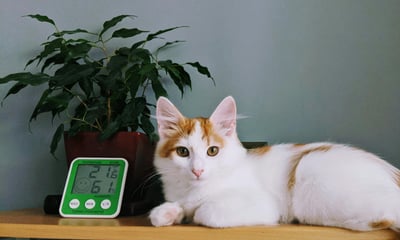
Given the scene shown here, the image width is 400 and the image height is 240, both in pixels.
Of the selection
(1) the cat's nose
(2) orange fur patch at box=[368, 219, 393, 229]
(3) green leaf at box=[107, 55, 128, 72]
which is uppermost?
(3) green leaf at box=[107, 55, 128, 72]

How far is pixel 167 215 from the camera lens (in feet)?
3.27

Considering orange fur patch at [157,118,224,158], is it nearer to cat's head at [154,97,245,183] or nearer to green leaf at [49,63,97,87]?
cat's head at [154,97,245,183]

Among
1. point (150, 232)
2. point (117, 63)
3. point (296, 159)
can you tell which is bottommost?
point (150, 232)

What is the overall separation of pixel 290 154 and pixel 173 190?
284mm

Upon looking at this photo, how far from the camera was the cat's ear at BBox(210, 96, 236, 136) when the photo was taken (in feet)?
3.68

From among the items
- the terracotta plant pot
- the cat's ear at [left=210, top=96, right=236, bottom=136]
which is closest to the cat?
the cat's ear at [left=210, top=96, right=236, bottom=136]

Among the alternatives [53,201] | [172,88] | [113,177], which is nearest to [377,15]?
[172,88]

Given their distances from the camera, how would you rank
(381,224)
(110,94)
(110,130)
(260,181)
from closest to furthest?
(381,224), (260,181), (110,130), (110,94)

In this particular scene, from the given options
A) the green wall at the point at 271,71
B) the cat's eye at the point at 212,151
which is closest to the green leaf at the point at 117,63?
the green wall at the point at 271,71

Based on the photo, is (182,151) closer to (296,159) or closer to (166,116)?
(166,116)

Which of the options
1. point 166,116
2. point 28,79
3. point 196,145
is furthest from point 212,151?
point 28,79

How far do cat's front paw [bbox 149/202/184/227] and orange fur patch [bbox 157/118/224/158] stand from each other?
0.13m

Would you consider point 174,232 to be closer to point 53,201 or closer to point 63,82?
point 53,201

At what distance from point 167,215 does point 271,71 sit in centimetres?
60
